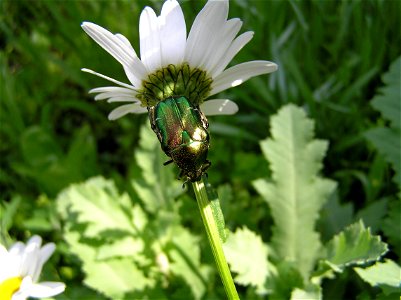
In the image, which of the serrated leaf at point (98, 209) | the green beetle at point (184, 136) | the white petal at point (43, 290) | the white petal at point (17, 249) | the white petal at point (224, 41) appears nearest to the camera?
the green beetle at point (184, 136)

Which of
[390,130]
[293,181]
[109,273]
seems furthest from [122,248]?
[390,130]

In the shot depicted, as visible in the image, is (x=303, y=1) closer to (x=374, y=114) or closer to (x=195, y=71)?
(x=374, y=114)

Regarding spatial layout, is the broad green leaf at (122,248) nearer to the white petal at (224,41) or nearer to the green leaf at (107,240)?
the green leaf at (107,240)

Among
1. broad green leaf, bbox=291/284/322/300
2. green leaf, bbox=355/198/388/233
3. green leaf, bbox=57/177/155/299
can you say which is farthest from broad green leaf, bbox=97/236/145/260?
green leaf, bbox=355/198/388/233

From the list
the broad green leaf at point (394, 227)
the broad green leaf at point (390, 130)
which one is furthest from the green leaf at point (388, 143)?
A: the broad green leaf at point (394, 227)

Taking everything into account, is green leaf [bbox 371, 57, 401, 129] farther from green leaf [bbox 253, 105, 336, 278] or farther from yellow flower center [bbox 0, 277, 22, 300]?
yellow flower center [bbox 0, 277, 22, 300]

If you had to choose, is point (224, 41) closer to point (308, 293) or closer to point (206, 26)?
point (206, 26)
